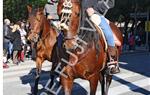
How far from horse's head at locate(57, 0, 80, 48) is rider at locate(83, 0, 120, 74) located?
731mm

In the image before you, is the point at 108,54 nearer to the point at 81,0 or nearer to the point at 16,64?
the point at 81,0

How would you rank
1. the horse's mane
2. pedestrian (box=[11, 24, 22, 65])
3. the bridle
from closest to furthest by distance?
1. the bridle
2. the horse's mane
3. pedestrian (box=[11, 24, 22, 65])

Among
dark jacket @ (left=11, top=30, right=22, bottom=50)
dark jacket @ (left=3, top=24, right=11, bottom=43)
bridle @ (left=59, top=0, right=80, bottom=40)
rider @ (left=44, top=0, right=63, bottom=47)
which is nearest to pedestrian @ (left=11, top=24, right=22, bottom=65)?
dark jacket @ (left=11, top=30, right=22, bottom=50)

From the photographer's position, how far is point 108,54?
810 centimetres

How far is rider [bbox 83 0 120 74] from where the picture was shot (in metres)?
7.56

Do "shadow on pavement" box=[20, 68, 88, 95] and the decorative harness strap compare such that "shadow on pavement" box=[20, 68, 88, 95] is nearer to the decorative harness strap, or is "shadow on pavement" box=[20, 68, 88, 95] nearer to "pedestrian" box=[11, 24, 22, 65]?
"pedestrian" box=[11, 24, 22, 65]

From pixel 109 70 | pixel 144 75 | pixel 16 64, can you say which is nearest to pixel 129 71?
pixel 144 75

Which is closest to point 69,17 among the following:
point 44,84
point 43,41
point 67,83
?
point 67,83

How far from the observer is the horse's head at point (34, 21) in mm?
9977

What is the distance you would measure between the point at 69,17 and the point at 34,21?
373 cm

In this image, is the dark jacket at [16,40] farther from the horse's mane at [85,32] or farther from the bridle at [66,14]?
the bridle at [66,14]

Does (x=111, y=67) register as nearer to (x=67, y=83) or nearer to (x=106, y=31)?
(x=106, y=31)

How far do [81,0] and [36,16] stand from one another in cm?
339

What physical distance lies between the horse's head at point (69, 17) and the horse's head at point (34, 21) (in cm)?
344
